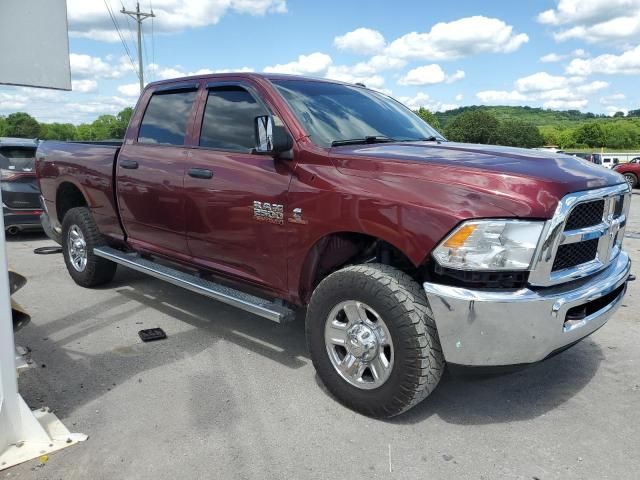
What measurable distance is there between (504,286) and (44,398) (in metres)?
2.85

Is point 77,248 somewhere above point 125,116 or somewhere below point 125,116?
below

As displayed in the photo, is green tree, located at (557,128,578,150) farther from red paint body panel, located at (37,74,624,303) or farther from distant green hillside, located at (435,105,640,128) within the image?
red paint body panel, located at (37,74,624,303)

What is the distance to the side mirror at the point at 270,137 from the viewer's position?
3395 mm

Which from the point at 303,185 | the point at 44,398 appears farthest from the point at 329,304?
the point at 44,398

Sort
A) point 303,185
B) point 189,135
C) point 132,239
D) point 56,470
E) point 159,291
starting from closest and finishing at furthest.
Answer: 1. point 56,470
2. point 303,185
3. point 189,135
4. point 132,239
5. point 159,291

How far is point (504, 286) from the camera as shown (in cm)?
280

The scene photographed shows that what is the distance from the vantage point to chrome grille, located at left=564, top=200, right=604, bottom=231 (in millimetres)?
2895

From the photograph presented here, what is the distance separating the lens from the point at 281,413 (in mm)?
3330

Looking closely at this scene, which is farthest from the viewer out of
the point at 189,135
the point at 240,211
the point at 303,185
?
the point at 189,135

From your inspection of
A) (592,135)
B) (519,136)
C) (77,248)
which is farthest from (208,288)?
(592,135)

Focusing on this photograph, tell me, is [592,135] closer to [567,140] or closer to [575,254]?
[567,140]

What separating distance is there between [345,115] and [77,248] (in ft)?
11.7

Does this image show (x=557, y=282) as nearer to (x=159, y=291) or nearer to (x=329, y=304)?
(x=329, y=304)

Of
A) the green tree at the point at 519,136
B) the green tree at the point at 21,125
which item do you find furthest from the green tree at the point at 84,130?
the green tree at the point at 519,136
